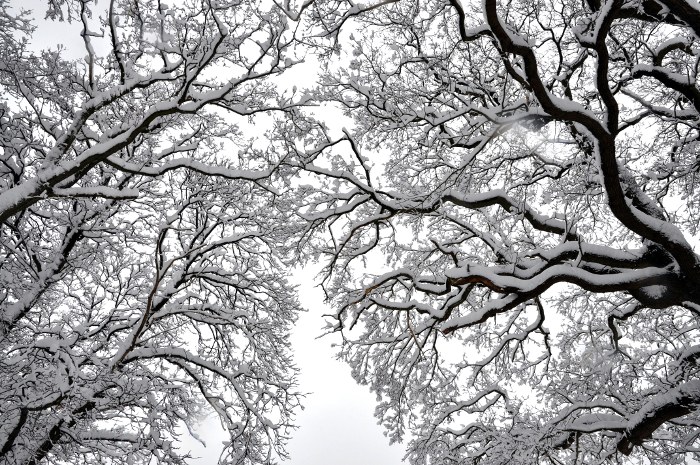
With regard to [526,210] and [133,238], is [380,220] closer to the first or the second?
[526,210]

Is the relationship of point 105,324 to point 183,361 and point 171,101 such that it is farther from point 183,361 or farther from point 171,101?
point 171,101

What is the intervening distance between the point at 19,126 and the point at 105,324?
10.9 feet

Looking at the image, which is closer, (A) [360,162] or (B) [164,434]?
(A) [360,162]

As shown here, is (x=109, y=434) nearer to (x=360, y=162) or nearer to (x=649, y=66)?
(x=360, y=162)

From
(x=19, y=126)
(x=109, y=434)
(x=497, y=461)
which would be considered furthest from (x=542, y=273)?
(x=109, y=434)

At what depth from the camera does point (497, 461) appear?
7.25 m

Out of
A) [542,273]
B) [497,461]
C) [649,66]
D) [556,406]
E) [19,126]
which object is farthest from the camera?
[556,406]

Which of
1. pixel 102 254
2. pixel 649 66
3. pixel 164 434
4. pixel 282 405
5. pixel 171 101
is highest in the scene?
pixel 649 66

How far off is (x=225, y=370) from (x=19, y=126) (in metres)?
4.66

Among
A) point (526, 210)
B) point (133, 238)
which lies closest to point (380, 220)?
point (526, 210)

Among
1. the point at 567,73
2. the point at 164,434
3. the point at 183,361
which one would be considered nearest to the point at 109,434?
the point at 164,434

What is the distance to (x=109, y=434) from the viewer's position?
820 centimetres

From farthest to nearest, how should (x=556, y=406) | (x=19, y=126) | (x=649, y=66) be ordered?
(x=556, y=406) → (x=19, y=126) → (x=649, y=66)

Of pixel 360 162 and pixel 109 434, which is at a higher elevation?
pixel 360 162
